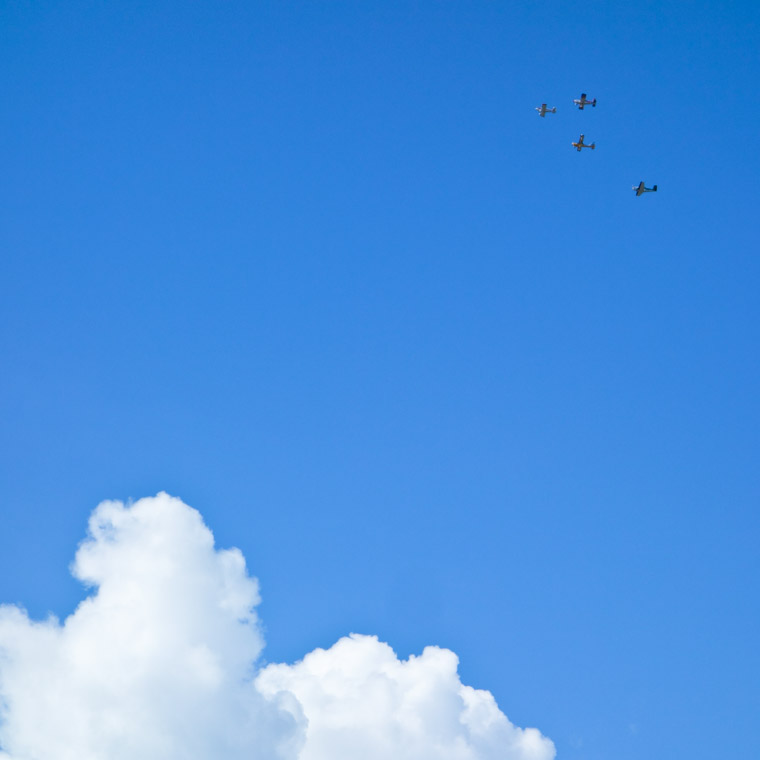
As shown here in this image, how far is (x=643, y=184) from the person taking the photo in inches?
7111

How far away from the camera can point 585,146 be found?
7451 inches

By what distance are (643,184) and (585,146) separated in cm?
1863
